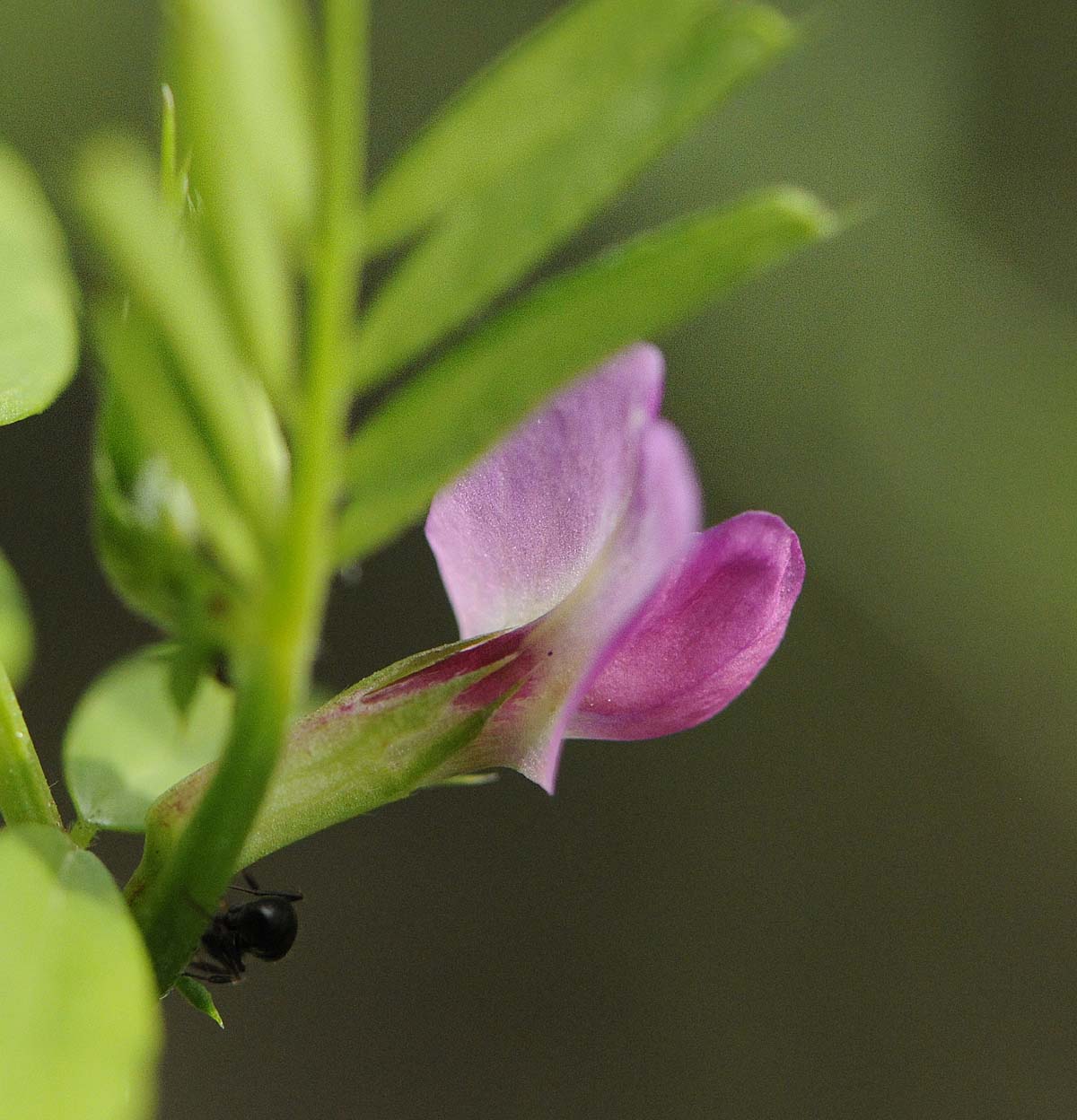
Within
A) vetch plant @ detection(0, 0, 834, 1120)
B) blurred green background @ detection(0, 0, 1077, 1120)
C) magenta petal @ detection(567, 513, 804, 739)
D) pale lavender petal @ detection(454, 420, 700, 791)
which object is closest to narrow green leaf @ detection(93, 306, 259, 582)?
vetch plant @ detection(0, 0, 834, 1120)

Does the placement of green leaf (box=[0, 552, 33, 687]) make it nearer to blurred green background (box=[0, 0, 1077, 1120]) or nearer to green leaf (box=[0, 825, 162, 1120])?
green leaf (box=[0, 825, 162, 1120])

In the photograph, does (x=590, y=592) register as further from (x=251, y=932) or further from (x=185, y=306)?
(x=251, y=932)

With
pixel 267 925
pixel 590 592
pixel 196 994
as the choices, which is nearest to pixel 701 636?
pixel 590 592

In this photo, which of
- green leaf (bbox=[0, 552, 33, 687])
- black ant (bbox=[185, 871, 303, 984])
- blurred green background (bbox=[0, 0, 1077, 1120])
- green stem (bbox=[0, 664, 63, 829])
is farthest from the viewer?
blurred green background (bbox=[0, 0, 1077, 1120])

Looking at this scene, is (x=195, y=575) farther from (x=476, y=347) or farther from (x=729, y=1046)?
(x=729, y=1046)

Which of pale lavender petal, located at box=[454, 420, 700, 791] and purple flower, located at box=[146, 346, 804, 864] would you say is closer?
pale lavender petal, located at box=[454, 420, 700, 791]
